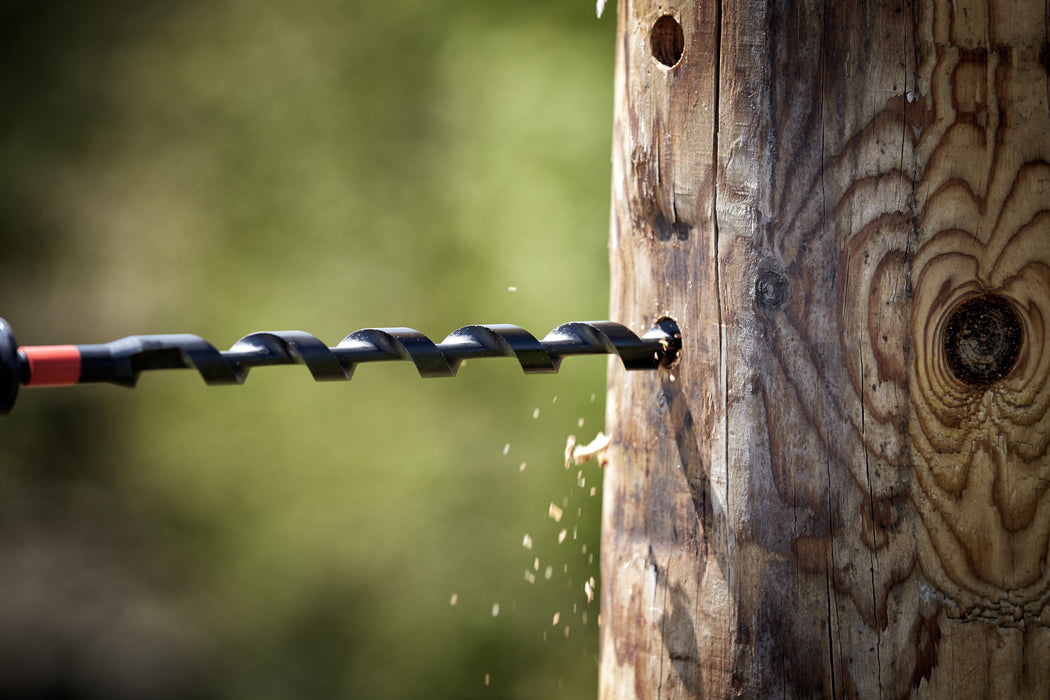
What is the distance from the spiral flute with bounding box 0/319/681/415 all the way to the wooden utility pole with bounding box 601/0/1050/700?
0.36ft

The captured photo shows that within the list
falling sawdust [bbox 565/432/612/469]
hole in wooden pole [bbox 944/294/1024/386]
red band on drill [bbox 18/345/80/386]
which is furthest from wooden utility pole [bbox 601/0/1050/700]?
red band on drill [bbox 18/345/80/386]

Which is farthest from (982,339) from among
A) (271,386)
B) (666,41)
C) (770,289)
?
(271,386)

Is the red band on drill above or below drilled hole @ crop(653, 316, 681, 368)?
below

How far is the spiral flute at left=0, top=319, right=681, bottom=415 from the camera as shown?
75cm

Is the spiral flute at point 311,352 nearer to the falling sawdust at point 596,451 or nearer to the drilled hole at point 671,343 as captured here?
the drilled hole at point 671,343

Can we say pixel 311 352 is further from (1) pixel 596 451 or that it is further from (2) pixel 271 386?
(2) pixel 271 386

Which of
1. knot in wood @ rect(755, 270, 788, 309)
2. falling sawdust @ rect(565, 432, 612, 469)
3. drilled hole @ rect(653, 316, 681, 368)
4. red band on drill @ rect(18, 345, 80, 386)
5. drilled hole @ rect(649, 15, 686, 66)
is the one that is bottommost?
falling sawdust @ rect(565, 432, 612, 469)

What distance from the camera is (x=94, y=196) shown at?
4.32 metres

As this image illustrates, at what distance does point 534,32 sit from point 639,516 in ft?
11.5

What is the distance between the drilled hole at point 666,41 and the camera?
3.44 feet

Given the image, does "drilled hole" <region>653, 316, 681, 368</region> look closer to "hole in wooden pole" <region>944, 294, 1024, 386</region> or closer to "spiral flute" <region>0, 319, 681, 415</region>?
"spiral flute" <region>0, 319, 681, 415</region>

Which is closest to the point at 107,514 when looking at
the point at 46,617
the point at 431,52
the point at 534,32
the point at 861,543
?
the point at 46,617

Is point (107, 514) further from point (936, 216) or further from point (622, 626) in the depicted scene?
point (936, 216)

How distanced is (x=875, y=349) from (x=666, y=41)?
46 centimetres
